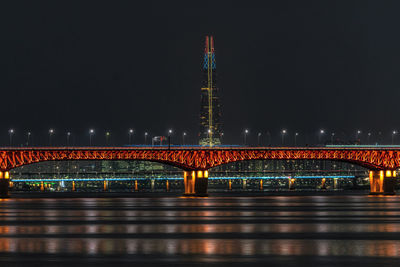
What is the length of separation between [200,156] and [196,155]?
1039 millimetres

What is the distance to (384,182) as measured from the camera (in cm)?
19138

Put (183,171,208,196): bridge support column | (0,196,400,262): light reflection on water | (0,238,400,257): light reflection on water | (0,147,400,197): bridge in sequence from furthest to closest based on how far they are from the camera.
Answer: (183,171,208,196): bridge support column → (0,147,400,197): bridge → (0,196,400,262): light reflection on water → (0,238,400,257): light reflection on water

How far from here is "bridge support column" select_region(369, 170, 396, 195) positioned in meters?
190

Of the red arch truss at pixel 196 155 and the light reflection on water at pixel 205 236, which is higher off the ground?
the red arch truss at pixel 196 155

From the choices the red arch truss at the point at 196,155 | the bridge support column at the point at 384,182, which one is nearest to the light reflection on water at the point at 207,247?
the red arch truss at the point at 196,155

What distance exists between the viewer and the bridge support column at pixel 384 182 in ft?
623

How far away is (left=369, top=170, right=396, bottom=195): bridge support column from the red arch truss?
57.7 inches

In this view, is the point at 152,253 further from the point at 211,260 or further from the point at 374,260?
the point at 374,260

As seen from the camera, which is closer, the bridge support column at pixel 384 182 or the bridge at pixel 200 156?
the bridge at pixel 200 156

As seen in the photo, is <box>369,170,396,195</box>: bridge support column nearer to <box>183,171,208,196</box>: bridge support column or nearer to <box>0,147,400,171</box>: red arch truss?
<box>0,147,400,171</box>: red arch truss

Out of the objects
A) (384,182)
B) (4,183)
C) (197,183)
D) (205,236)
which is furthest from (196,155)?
(205,236)

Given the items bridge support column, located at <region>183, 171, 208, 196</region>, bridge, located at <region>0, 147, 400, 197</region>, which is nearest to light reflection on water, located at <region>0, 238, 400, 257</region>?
bridge, located at <region>0, 147, 400, 197</region>

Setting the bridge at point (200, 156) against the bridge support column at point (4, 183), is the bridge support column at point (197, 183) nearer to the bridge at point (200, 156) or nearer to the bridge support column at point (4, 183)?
the bridge at point (200, 156)

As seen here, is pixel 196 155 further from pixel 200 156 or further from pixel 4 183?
pixel 4 183
